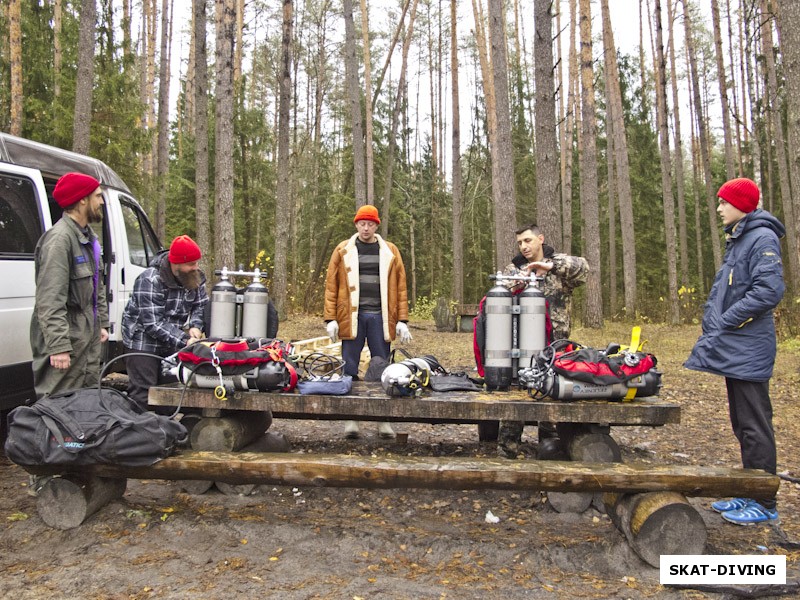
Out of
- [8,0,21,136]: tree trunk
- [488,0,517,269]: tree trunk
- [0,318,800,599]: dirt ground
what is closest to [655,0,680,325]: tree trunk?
[488,0,517,269]: tree trunk

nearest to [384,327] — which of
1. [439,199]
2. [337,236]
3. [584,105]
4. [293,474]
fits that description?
[293,474]

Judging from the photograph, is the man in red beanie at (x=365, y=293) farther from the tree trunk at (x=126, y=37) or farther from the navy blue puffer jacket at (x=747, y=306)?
the tree trunk at (x=126, y=37)

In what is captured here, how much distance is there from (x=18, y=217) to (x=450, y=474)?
4.21 m

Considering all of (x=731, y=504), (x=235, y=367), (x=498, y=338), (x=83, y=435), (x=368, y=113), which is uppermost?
(x=368, y=113)

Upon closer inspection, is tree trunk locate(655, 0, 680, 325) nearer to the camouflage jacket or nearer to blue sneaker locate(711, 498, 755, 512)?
the camouflage jacket

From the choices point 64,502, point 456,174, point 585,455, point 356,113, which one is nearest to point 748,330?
point 585,455

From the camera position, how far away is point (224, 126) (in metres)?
11.6

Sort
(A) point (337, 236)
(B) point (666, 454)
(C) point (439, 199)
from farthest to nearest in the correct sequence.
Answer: (C) point (439, 199), (A) point (337, 236), (B) point (666, 454)

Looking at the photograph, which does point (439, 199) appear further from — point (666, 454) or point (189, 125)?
Answer: point (666, 454)

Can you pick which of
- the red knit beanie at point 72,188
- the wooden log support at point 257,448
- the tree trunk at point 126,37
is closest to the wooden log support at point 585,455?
the wooden log support at point 257,448

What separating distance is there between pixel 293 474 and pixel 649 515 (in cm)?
204

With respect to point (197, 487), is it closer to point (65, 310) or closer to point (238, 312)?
point (238, 312)

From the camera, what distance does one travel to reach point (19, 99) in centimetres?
1230

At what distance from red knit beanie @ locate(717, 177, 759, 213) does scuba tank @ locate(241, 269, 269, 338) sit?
11.0 ft
